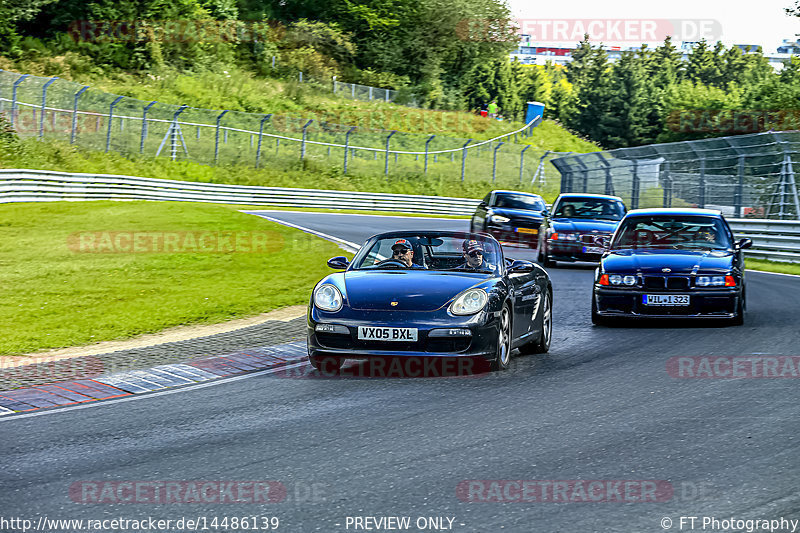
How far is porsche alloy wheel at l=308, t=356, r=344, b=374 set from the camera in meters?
8.79

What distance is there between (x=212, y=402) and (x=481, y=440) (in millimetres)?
2337

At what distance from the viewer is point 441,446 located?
19.9 feet

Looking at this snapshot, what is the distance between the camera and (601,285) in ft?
39.7

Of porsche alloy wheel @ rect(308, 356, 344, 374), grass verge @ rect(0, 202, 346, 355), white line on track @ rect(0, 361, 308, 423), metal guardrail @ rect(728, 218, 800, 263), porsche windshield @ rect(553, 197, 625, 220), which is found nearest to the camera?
white line on track @ rect(0, 361, 308, 423)

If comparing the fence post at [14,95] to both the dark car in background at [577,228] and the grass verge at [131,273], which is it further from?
the dark car in background at [577,228]

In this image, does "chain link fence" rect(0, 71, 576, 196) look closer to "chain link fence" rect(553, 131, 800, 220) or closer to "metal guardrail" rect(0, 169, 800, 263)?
"metal guardrail" rect(0, 169, 800, 263)

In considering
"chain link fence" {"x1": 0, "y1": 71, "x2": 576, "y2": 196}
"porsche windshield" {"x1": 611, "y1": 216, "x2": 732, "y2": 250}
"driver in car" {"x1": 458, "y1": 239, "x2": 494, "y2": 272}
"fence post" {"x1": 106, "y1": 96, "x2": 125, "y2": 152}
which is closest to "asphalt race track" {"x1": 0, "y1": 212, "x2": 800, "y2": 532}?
"driver in car" {"x1": 458, "y1": 239, "x2": 494, "y2": 272}

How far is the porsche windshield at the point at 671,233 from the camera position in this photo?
1294 cm

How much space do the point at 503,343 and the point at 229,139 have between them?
35899 millimetres

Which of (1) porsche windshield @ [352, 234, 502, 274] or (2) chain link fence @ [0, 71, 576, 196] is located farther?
(2) chain link fence @ [0, 71, 576, 196]

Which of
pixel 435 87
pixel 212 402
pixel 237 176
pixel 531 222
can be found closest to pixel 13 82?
pixel 237 176

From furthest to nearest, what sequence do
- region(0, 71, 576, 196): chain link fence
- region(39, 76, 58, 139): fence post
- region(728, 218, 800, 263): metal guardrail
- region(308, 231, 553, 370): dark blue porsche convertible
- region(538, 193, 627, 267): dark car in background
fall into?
region(0, 71, 576, 196): chain link fence, region(39, 76, 58, 139): fence post, region(728, 218, 800, 263): metal guardrail, region(538, 193, 627, 267): dark car in background, region(308, 231, 553, 370): dark blue porsche convertible

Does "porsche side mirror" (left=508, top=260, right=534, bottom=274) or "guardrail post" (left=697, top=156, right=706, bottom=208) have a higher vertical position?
"guardrail post" (left=697, top=156, right=706, bottom=208)

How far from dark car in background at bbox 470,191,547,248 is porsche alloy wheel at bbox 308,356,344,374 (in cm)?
1487
